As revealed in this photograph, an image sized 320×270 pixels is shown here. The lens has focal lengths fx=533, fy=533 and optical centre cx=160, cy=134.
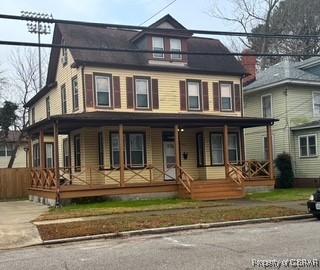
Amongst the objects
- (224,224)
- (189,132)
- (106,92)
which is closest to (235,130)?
(189,132)

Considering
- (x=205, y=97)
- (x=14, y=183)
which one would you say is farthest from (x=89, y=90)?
(x=14, y=183)

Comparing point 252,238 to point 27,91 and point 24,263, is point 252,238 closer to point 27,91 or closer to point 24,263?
point 24,263

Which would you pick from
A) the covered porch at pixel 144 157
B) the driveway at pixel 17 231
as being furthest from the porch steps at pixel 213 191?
the driveway at pixel 17 231

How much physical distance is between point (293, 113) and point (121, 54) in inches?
431

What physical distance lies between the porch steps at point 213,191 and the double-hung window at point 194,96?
5622mm

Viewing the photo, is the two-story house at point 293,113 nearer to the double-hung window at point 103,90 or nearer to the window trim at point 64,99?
the double-hung window at point 103,90

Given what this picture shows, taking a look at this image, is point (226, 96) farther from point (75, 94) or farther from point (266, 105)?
point (75, 94)

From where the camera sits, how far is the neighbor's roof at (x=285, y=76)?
31.3 m

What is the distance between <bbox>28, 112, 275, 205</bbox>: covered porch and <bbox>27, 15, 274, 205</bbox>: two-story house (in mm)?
50

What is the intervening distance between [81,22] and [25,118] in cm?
3703

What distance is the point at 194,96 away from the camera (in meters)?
28.9

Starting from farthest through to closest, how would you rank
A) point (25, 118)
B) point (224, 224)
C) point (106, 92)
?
1. point (25, 118)
2. point (106, 92)
3. point (224, 224)

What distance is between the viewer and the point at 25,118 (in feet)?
160

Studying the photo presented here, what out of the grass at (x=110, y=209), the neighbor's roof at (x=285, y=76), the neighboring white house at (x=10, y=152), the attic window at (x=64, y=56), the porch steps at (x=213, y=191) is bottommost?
the grass at (x=110, y=209)
